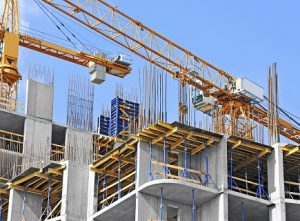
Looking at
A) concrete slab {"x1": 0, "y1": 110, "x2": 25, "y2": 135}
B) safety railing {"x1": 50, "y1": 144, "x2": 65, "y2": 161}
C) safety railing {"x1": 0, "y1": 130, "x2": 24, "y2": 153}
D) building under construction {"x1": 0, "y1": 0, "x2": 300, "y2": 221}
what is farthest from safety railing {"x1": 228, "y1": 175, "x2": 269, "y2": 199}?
concrete slab {"x1": 0, "y1": 110, "x2": 25, "y2": 135}

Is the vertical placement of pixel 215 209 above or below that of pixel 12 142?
below

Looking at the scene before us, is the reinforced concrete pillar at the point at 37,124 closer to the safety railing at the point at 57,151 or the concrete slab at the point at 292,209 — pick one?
the safety railing at the point at 57,151

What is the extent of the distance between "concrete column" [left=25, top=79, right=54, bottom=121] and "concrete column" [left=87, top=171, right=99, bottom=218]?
1424cm

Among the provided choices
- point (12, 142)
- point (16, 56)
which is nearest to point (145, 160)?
point (12, 142)

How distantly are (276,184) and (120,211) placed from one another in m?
9.15

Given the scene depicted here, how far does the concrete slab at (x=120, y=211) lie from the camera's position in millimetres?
49069

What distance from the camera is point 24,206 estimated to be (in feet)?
185

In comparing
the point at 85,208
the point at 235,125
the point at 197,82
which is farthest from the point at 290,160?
the point at 197,82

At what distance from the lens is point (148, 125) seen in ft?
164

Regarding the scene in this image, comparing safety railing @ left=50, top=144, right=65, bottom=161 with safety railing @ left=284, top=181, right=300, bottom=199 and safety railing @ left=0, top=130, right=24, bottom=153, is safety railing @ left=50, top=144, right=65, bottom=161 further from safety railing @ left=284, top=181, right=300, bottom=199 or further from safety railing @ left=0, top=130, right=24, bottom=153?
safety railing @ left=284, top=181, right=300, bottom=199

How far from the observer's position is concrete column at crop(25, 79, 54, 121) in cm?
6600

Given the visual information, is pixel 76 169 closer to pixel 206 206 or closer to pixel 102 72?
pixel 206 206

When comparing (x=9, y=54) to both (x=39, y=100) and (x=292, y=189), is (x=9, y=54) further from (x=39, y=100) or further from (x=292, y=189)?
(x=292, y=189)

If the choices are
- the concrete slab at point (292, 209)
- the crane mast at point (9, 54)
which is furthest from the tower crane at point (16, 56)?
the concrete slab at point (292, 209)
